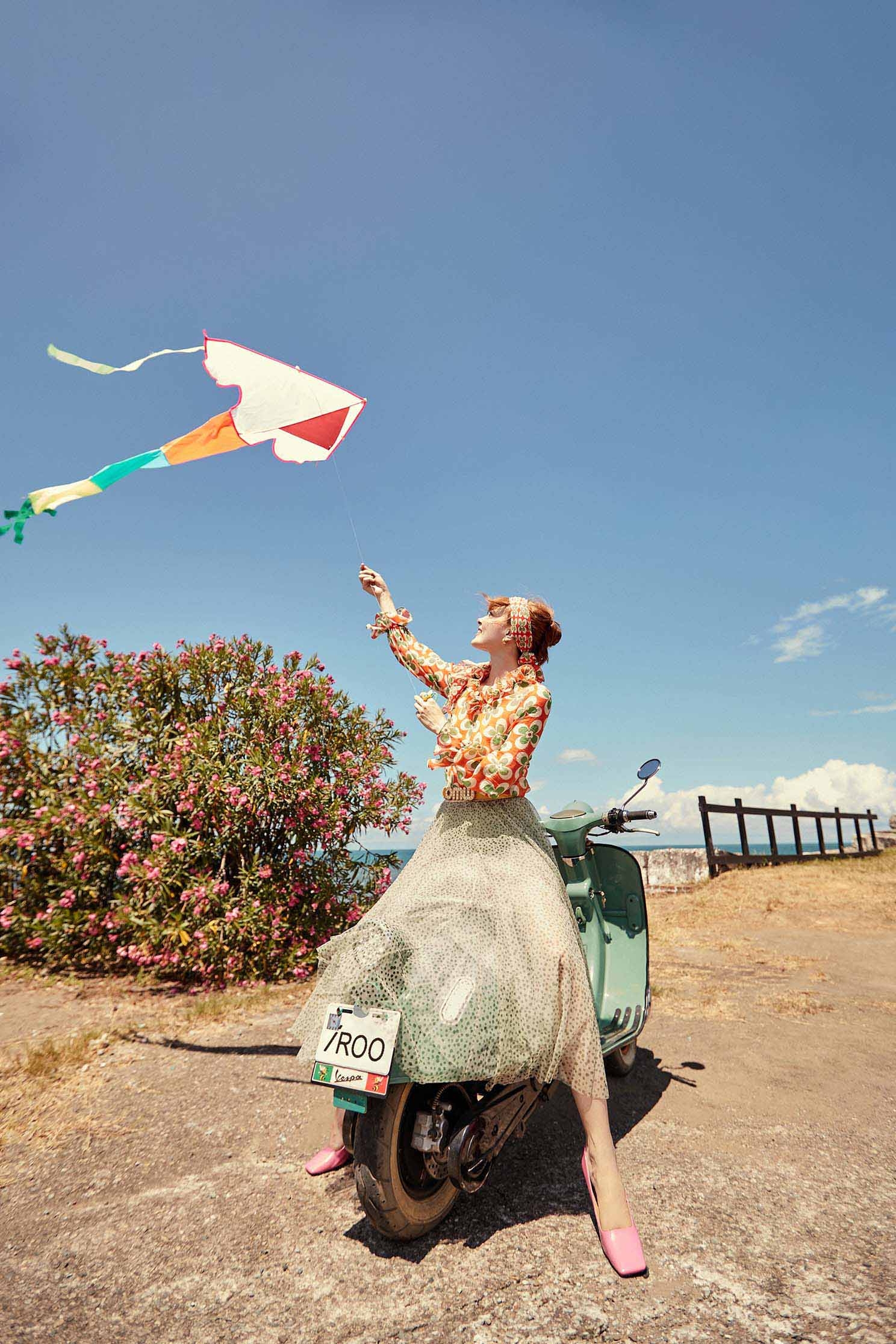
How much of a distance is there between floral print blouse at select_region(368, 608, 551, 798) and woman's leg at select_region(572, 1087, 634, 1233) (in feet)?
3.57

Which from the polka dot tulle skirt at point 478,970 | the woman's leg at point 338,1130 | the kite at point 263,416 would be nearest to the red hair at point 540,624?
the polka dot tulle skirt at point 478,970

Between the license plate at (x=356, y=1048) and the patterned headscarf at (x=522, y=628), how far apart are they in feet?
4.95

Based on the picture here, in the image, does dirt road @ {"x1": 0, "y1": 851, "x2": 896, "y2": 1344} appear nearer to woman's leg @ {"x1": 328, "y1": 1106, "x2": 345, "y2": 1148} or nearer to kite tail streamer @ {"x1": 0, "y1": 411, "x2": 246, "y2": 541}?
woman's leg @ {"x1": 328, "y1": 1106, "x2": 345, "y2": 1148}

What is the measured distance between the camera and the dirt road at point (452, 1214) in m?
1.91

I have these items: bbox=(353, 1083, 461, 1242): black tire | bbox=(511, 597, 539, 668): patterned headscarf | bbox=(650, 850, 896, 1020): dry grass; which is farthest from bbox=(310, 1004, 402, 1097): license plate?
bbox=(650, 850, 896, 1020): dry grass

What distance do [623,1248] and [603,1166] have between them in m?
0.22

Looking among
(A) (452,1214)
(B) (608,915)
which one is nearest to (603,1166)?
(A) (452,1214)

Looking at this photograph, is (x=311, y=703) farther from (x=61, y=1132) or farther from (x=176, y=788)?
(x=61, y=1132)

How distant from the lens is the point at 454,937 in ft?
7.38

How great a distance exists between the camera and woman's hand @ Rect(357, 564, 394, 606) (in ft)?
11.4

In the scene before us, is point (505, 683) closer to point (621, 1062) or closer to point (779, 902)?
point (621, 1062)

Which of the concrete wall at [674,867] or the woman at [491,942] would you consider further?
the concrete wall at [674,867]

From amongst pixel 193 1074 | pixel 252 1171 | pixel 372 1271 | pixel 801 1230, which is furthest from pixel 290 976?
pixel 801 1230

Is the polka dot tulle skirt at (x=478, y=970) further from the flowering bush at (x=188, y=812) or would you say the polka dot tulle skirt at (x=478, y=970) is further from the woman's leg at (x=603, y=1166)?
the flowering bush at (x=188, y=812)
